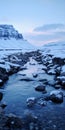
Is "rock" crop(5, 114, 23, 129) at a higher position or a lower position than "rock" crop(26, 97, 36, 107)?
higher

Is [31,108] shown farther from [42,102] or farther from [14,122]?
[14,122]

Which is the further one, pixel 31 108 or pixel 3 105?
pixel 3 105

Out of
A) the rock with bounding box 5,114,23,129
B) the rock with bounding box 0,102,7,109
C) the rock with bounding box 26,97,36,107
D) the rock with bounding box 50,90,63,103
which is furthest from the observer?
the rock with bounding box 50,90,63,103

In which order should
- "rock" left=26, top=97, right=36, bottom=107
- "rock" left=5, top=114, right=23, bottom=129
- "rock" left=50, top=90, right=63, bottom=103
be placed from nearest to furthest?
1. "rock" left=5, top=114, right=23, bottom=129
2. "rock" left=26, top=97, right=36, bottom=107
3. "rock" left=50, top=90, right=63, bottom=103

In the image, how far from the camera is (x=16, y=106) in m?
14.2

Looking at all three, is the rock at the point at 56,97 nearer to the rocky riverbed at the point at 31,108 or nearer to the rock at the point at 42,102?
the rocky riverbed at the point at 31,108

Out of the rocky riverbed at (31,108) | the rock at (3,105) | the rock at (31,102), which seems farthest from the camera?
the rock at (31,102)

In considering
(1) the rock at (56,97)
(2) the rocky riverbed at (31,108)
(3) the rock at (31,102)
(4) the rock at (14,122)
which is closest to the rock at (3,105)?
(2) the rocky riverbed at (31,108)

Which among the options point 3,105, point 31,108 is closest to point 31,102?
point 31,108

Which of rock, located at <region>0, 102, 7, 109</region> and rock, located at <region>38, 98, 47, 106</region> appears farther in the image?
rock, located at <region>38, 98, 47, 106</region>

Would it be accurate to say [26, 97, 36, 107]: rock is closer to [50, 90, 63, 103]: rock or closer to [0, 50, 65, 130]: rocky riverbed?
[0, 50, 65, 130]: rocky riverbed

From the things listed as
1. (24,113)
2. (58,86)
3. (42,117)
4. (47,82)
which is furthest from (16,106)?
(47,82)

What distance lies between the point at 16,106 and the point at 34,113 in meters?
1.81

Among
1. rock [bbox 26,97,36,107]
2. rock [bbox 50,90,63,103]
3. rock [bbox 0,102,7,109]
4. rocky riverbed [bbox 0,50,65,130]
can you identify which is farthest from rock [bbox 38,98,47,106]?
rock [bbox 0,102,7,109]
